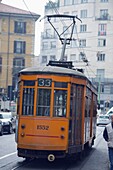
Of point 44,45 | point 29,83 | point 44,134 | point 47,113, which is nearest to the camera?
point 44,134

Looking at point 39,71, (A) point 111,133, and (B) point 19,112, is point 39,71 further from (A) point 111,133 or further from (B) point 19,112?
(A) point 111,133

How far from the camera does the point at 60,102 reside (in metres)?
15.2

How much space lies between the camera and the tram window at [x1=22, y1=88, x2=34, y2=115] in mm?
15116

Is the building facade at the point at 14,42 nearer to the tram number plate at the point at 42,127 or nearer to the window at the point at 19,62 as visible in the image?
the window at the point at 19,62

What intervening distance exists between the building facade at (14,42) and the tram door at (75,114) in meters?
51.5

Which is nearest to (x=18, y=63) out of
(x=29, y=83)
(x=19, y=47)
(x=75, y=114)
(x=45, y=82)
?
(x=19, y=47)

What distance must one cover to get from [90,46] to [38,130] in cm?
7307

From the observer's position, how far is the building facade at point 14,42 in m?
67.6

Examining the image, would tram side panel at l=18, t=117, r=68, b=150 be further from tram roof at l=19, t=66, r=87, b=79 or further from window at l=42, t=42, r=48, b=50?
window at l=42, t=42, r=48, b=50

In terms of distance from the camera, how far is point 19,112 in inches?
605

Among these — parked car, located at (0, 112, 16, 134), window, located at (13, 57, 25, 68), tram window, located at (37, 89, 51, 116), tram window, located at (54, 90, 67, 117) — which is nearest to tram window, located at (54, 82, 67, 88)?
tram window, located at (54, 90, 67, 117)

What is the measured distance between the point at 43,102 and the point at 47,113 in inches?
13.0

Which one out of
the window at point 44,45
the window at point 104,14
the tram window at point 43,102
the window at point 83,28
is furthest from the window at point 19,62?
the tram window at point 43,102

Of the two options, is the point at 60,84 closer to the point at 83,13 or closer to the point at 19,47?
the point at 19,47
